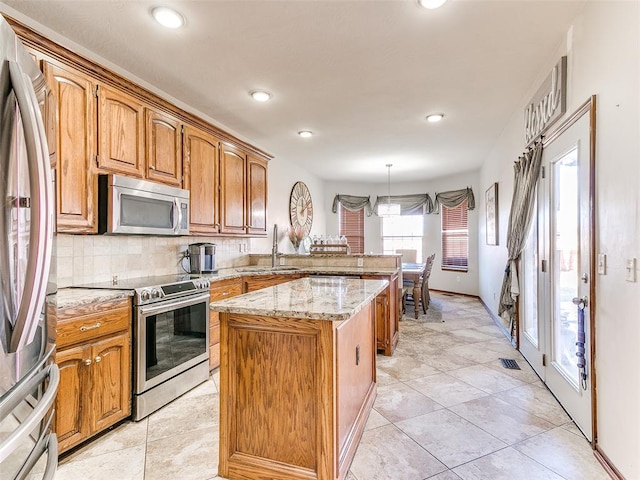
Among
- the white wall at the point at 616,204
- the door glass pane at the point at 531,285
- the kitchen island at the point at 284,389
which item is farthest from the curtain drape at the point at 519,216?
the kitchen island at the point at 284,389

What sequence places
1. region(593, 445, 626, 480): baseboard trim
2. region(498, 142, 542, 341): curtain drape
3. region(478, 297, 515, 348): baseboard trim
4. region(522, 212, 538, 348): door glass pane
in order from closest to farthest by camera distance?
region(593, 445, 626, 480): baseboard trim < region(498, 142, 542, 341): curtain drape < region(522, 212, 538, 348): door glass pane < region(478, 297, 515, 348): baseboard trim

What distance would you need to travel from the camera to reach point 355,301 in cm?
173

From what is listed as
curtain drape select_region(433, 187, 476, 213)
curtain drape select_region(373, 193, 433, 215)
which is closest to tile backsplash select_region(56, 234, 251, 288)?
curtain drape select_region(373, 193, 433, 215)

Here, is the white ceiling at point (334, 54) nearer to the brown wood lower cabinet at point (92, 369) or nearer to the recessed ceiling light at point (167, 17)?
the recessed ceiling light at point (167, 17)

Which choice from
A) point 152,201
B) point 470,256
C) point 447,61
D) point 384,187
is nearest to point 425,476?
point 152,201

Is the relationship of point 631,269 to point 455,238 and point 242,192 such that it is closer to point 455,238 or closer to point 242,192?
point 242,192

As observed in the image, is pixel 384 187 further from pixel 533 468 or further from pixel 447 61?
pixel 533 468

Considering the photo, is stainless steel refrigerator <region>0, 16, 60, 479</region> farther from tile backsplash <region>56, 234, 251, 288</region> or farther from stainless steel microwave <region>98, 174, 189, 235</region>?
tile backsplash <region>56, 234, 251, 288</region>

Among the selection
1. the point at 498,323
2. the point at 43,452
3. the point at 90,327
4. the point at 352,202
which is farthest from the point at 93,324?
the point at 352,202

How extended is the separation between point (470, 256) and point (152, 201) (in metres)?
6.22

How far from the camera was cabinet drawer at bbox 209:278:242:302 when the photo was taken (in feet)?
9.82

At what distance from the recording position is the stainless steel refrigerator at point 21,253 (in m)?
0.82

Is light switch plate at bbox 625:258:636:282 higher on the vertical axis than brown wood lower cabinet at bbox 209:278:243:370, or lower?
higher

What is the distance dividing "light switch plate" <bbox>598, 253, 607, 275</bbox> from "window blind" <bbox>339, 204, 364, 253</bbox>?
20.6 feet
